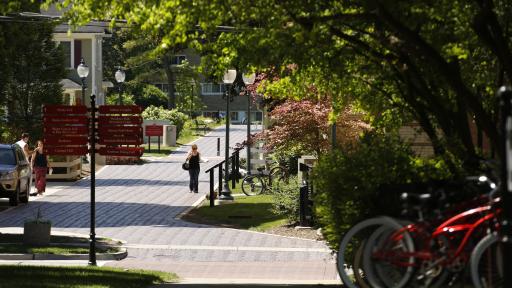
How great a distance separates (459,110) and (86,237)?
526 inches

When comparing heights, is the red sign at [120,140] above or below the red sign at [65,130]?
below

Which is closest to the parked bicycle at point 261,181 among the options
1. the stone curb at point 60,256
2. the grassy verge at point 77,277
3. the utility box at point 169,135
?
the stone curb at point 60,256

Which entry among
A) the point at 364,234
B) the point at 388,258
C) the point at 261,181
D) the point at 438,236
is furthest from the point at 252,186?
the point at 438,236

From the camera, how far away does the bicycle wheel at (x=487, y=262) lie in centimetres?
873

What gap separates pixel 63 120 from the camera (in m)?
22.4

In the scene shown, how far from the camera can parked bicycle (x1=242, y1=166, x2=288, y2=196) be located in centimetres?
4072

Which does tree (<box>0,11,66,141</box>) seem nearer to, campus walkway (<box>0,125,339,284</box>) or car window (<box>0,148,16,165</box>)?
campus walkway (<box>0,125,339,284</box>)

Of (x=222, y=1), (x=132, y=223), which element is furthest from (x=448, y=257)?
(x=132, y=223)

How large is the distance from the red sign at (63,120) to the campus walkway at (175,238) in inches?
102

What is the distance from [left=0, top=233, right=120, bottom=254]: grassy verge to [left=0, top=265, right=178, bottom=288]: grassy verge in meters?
4.19

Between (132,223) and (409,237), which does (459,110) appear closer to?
(409,237)

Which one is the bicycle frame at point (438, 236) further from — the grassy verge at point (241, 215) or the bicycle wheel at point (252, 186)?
the bicycle wheel at point (252, 186)

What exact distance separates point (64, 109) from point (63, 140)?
21.5 inches

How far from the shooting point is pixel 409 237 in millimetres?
9000
